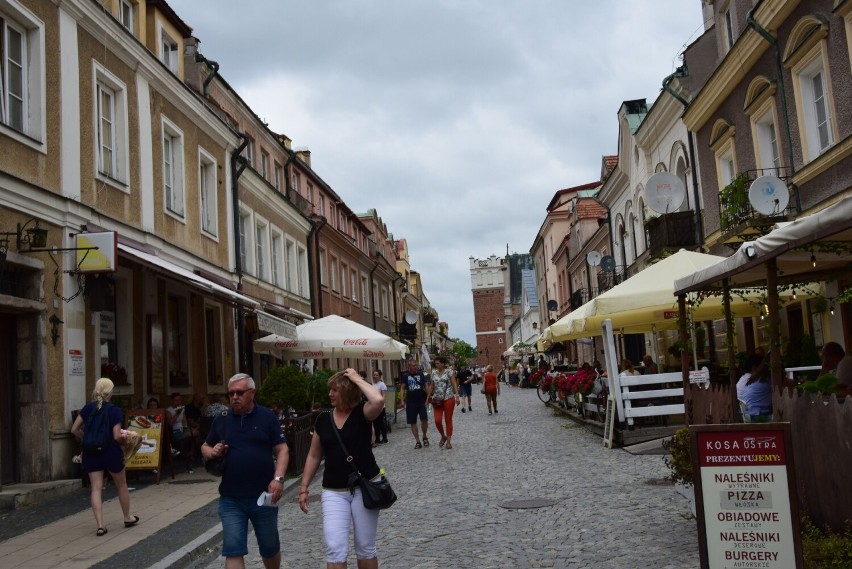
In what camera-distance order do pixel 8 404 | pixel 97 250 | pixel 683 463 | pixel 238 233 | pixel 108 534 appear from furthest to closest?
1. pixel 238 233
2. pixel 97 250
3. pixel 8 404
4. pixel 108 534
5. pixel 683 463

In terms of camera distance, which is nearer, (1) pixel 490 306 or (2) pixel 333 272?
(2) pixel 333 272

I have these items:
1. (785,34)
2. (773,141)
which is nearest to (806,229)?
(785,34)

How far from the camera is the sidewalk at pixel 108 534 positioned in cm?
741

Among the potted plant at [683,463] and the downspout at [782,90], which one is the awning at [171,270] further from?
the downspout at [782,90]

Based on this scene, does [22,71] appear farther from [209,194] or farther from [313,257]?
[313,257]

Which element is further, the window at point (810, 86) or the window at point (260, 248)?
the window at point (260, 248)

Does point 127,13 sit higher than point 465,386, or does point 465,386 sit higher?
point 127,13

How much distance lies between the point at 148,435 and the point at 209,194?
26.4 ft

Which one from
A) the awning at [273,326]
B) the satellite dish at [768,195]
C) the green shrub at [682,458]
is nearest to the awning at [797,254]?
the green shrub at [682,458]

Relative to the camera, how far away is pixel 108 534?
849cm

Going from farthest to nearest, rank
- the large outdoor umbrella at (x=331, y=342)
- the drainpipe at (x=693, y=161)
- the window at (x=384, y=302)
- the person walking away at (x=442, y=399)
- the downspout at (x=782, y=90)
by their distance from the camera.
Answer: the window at (x=384, y=302)
the drainpipe at (x=693, y=161)
the large outdoor umbrella at (x=331, y=342)
the person walking away at (x=442, y=399)
the downspout at (x=782, y=90)

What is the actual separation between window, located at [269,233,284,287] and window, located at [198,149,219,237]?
5.69 m

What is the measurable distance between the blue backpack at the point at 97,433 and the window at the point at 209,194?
1046 centimetres

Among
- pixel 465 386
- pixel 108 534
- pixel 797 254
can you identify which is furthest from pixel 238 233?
pixel 797 254
